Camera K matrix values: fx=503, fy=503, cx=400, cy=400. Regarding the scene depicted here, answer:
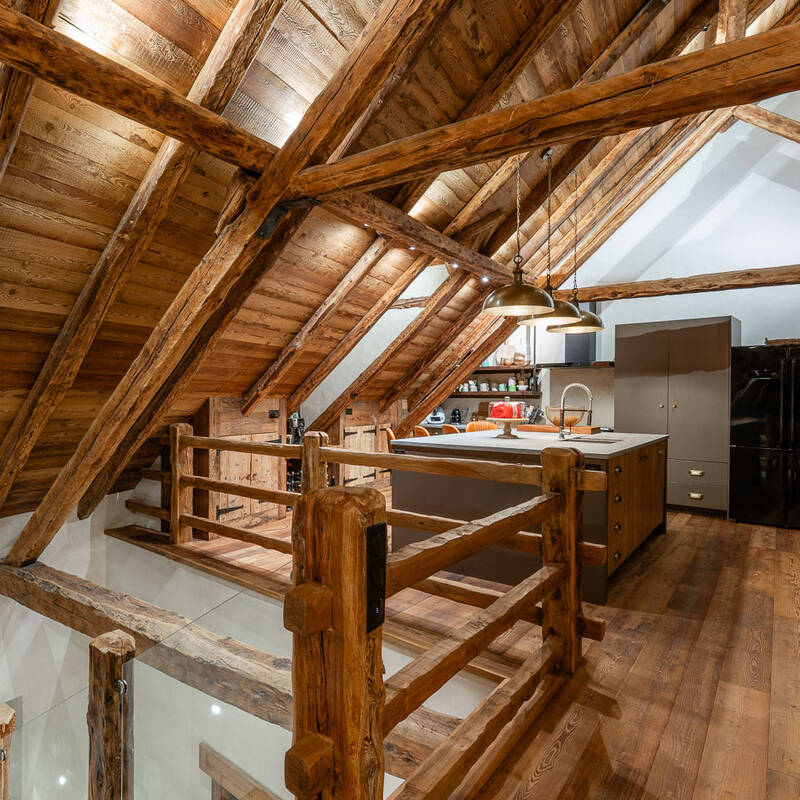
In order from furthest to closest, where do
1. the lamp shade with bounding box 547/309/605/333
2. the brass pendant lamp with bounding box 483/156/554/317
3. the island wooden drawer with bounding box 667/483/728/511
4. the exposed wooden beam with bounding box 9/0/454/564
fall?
the island wooden drawer with bounding box 667/483/728/511 < the lamp shade with bounding box 547/309/605/333 < the brass pendant lamp with bounding box 483/156/554/317 < the exposed wooden beam with bounding box 9/0/454/564

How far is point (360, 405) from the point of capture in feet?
20.1

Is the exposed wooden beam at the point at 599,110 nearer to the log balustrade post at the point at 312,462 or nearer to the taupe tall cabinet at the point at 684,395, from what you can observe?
the log balustrade post at the point at 312,462

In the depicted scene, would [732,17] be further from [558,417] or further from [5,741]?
[5,741]

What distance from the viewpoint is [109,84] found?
5.80 ft

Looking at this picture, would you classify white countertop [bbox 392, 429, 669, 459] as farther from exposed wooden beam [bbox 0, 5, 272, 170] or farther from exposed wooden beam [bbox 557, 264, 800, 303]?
exposed wooden beam [bbox 557, 264, 800, 303]

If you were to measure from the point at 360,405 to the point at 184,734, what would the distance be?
4.39 meters

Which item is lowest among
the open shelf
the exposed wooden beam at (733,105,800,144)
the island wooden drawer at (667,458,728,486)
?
the island wooden drawer at (667,458,728,486)

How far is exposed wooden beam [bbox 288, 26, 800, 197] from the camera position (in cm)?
162

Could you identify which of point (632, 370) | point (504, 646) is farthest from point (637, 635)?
point (632, 370)

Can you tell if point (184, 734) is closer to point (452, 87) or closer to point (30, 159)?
point (30, 159)

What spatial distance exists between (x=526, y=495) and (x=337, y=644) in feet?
6.77

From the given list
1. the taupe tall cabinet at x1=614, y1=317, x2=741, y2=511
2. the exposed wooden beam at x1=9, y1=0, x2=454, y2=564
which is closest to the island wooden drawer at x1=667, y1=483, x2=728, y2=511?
the taupe tall cabinet at x1=614, y1=317, x2=741, y2=511

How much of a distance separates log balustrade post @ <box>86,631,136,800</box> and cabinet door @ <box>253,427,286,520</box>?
2715 mm

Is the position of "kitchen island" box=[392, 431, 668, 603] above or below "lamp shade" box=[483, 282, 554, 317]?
below
